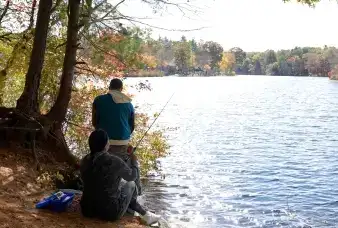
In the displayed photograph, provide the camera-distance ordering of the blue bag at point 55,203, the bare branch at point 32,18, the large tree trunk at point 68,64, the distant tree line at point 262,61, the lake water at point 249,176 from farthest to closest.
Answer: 1. the distant tree line at point 262,61
2. the bare branch at point 32,18
3. the lake water at point 249,176
4. the large tree trunk at point 68,64
5. the blue bag at point 55,203

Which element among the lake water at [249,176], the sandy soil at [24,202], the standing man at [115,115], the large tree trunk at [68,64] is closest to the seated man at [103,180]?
the sandy soil at [24,202]

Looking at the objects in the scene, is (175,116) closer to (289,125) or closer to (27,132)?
(289,125)

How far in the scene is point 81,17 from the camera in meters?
8.94

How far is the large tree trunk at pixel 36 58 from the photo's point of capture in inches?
320

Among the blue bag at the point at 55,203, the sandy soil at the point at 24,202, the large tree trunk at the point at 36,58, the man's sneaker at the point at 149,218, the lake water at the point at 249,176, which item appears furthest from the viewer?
the lake water at the point at 249,176

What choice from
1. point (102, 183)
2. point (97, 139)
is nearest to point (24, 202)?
point (102, 183)

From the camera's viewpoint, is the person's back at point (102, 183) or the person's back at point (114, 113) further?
the person's back at point (114, 113)

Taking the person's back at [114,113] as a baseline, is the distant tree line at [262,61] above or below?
above

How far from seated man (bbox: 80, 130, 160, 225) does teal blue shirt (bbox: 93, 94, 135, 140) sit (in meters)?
0.77

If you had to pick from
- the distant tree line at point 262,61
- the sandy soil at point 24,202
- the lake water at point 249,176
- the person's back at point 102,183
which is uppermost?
the distant tree line at point 262,61

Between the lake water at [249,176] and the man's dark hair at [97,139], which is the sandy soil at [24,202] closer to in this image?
the man's dark hair at [97,139]

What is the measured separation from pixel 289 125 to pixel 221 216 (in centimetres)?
1991

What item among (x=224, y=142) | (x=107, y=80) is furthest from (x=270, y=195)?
(x=224, y=142)

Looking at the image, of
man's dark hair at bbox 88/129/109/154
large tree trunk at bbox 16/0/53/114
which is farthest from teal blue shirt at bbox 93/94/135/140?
large tree trunk at bbox 16/0/53/114
